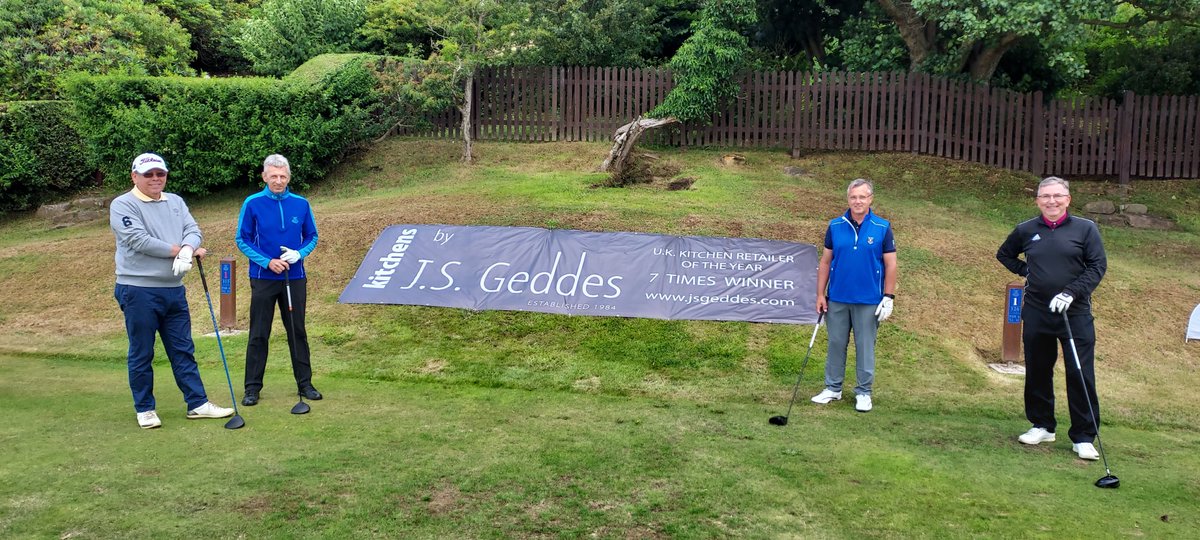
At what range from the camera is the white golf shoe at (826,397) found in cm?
736

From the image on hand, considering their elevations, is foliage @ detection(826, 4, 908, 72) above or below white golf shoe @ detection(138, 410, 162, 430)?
above

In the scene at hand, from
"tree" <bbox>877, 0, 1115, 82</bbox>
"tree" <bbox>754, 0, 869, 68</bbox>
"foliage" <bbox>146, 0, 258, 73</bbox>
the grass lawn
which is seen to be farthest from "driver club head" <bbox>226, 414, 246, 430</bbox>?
"foliage" <bbox>146, 0, 258, 73</bbox>

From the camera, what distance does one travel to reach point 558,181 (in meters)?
14.4

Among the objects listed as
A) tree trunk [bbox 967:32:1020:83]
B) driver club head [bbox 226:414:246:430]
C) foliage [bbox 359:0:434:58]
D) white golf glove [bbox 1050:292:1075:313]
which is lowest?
driver club head [bbox 226:414:246:430]

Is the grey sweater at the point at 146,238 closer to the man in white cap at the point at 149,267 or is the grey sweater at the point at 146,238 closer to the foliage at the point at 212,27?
the man in white cap at the point at 149,267

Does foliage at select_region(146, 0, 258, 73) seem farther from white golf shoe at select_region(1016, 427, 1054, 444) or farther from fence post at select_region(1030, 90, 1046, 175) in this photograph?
white golf shoe at select_region(1016, 427, 1054, 444)

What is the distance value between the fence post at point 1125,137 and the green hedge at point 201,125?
13631mm

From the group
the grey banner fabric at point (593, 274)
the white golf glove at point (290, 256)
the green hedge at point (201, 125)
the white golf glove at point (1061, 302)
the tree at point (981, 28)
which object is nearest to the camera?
the white golf glove at point (1061, 302)

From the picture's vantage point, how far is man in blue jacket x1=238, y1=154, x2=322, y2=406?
22.1 ft

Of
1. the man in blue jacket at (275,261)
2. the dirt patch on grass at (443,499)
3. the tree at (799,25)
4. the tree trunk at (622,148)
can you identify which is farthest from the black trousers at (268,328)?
the tree at (799,25)

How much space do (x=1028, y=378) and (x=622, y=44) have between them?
49.4ft

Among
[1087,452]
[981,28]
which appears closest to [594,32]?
[981,28]

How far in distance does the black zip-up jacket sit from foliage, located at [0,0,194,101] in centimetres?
1716

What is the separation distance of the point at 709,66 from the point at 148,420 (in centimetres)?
1260
